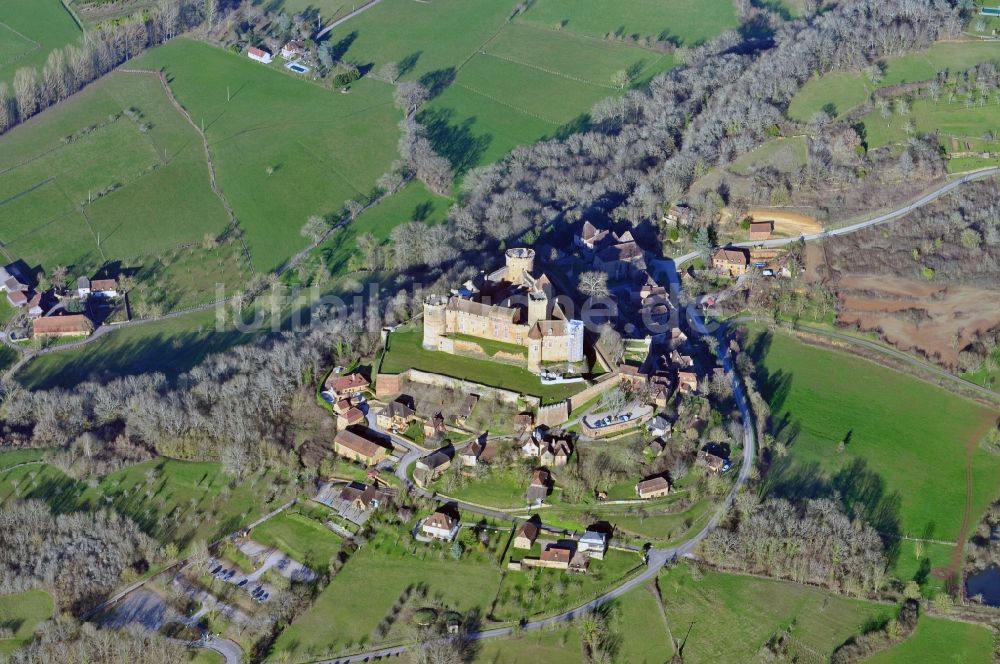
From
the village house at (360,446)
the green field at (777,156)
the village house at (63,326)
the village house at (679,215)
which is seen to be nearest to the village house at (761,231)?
the village house at (679,215)

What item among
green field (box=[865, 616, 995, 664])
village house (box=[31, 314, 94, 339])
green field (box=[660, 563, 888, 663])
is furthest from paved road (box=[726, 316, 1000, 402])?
village house (box=[31, 314, 94, 339])

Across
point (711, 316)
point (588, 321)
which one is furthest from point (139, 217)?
point (711, 316)

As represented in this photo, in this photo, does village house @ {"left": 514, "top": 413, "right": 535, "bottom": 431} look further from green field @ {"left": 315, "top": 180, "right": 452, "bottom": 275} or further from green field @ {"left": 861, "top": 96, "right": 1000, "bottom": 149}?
green field @ {"left": 861, "top": 96, "right": 1000, "bottom": 149}

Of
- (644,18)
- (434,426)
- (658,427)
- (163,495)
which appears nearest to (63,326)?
(163,495)

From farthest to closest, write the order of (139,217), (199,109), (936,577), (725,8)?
1. (725,8)
2. (199,109)
3. (139,217)
4. (936,577)

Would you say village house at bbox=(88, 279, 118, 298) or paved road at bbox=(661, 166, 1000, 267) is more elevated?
paved road at bbox=(661, 166, 1000, 267)

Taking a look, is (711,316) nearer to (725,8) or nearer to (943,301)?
(943,301)
